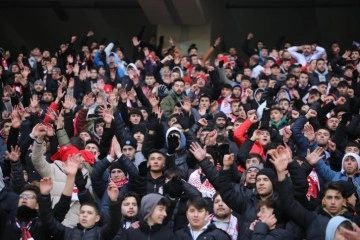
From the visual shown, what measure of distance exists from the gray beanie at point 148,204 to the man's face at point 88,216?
452mm

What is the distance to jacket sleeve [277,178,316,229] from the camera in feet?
18.6

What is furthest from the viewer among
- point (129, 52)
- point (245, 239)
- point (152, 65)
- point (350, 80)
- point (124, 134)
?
point (129, 52)

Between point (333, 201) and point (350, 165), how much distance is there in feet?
5.29

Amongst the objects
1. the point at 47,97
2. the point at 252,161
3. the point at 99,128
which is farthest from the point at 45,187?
the point at 47,97

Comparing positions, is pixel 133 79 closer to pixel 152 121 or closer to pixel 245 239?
pixel 152 121

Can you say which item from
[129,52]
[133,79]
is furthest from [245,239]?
[129,52]

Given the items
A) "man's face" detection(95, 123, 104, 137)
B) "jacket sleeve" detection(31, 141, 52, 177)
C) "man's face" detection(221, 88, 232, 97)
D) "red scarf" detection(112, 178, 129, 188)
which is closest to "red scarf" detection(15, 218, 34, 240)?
"jacket sleeve" detection(31, 141, 52, 177)

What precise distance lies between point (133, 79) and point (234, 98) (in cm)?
173

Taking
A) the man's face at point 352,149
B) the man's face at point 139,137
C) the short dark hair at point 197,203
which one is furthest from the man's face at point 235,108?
the short dark hair at point 197,203

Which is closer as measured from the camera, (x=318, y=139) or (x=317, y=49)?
(x=318, y=139)

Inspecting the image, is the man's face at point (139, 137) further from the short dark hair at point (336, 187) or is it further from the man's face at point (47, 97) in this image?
→ the man's face at point (47, 97)

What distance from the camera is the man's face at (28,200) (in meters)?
6.62

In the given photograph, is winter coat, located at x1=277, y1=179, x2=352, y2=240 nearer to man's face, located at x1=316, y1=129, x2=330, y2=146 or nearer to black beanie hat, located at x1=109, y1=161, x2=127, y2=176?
black beanie hat, located at x1=109, y1=161, x2=127, y2=176

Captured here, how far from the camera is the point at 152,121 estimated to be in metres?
8.46
